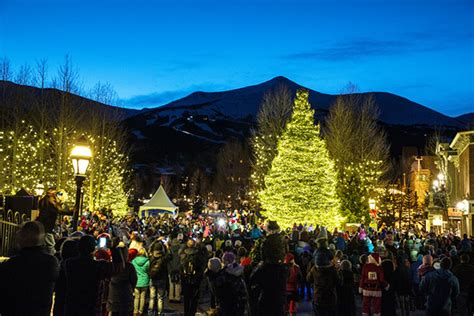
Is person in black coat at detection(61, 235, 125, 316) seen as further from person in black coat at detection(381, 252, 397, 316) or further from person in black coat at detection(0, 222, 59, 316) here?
person in black coat at detection(381, 252, 397, 316)

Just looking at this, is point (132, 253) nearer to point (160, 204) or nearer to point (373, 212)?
point (373, 212)

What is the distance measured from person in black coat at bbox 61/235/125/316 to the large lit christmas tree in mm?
26860

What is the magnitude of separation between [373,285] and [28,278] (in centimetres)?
763

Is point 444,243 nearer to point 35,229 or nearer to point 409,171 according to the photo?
point 35,229

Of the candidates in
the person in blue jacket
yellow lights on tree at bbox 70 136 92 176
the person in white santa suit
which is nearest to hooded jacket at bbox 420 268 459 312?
the person in blue jacket

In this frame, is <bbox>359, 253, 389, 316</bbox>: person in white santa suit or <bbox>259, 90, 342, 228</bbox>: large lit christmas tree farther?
<bbox>259, 90, 342, 228</bbox>: large lit christmas tree

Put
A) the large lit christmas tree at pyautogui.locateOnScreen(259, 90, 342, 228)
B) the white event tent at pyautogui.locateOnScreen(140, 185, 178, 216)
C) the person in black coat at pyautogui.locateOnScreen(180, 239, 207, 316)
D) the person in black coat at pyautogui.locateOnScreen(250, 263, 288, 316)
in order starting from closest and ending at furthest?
1. the person in black coat at pyautogui.locateOnScreen(250, 263, 288, 316)
2. the person in black coat at pyautogui.locateOnScreen(180, 239, 207, 316)
3. the large lit christmas tree at pyautogui.locateOnScreen(259, 90, 342, 228)
4. the white event tent at pyautogui.locateOnScreen(140, 185, 178, 216)

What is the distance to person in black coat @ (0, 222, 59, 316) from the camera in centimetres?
503

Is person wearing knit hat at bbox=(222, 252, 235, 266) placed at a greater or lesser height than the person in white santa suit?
greater

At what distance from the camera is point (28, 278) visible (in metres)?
5.04

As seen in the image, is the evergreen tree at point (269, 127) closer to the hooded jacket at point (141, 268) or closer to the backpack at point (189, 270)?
the backpack at point (189, 270)

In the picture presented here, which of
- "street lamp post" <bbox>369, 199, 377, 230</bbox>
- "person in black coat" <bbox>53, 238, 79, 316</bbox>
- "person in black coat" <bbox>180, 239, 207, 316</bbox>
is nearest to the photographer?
"person in black coat" <bbox>53, 238, 79, 316</bbox>

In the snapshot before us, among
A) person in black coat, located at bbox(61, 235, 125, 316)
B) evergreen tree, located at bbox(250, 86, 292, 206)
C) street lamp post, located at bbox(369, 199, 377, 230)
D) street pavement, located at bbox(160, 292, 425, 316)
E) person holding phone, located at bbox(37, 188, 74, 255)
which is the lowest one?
street pavement, located at bbox(160, 292, 425, 316)

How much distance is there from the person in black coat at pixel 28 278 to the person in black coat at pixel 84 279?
3.49ft
